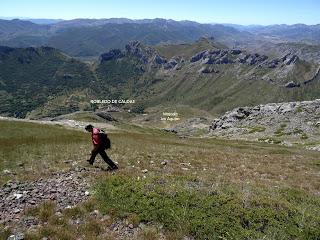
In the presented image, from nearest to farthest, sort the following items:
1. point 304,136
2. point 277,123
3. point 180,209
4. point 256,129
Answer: point 180,209 < point 304,136 < point 256,129 < point 277,123

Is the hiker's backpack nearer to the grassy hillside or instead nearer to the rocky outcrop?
the grassy hillside

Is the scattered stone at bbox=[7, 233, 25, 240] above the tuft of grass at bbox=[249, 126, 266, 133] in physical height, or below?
above

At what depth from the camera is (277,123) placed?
12325 cm

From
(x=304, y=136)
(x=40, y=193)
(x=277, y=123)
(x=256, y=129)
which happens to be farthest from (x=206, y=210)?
(x=277, y=123)

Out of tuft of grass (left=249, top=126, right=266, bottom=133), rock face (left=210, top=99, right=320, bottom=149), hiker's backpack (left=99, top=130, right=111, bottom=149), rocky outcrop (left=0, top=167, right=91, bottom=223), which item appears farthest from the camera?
tuft of grass (left=249, top=126, right=266, bottom=133)

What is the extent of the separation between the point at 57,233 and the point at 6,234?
1945mm

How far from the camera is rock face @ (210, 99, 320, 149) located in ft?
333

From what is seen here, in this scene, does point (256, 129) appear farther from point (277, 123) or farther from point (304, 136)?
point (304, 136)

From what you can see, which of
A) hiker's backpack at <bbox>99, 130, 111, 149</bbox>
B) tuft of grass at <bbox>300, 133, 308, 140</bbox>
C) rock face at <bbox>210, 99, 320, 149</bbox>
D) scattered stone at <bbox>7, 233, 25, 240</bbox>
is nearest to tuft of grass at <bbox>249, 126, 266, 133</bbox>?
rock face at <bbox>210, 99, 320, 149</bbox>

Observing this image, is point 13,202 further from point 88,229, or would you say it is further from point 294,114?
point 294,114

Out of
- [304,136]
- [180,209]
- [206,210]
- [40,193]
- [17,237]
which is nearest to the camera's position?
[17,237]

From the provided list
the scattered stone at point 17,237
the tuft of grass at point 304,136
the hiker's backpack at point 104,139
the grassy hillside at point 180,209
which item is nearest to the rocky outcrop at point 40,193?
the grassy hillside at point 180,209

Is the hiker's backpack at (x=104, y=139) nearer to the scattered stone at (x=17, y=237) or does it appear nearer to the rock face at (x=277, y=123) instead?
the scattered stone at (x=17, y=237)

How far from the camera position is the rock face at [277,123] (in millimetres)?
101625
